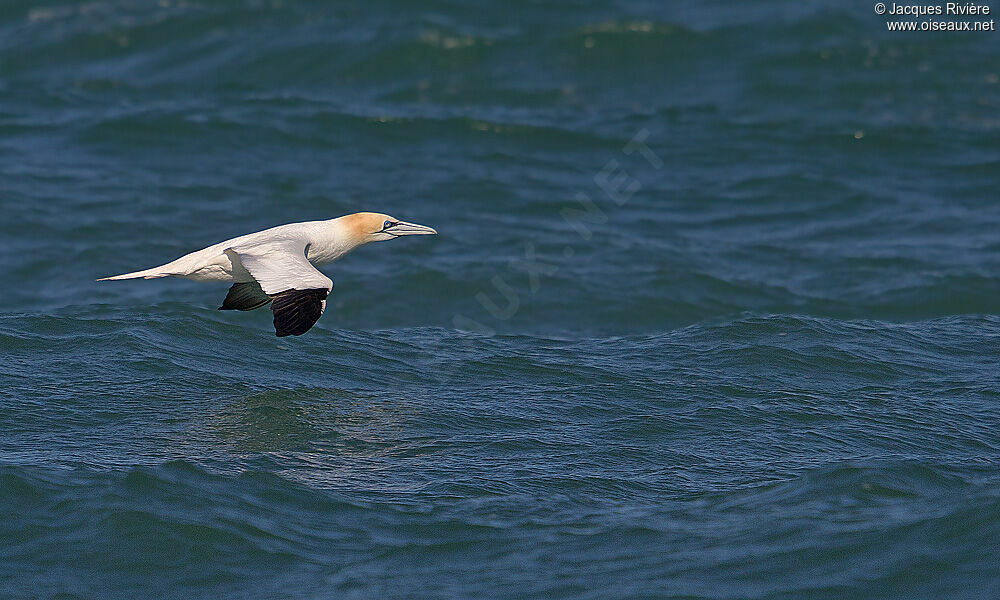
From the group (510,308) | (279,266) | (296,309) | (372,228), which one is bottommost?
(510,308)

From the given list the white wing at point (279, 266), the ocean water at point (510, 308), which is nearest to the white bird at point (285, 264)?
the white wing at point (279, 266)

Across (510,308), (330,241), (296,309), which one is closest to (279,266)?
(296,309)

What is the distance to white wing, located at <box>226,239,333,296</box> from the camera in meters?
9.23

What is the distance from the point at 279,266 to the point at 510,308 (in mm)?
8409

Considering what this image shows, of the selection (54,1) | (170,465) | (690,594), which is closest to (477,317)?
(170,465)

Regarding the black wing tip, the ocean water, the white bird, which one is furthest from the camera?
the white bird

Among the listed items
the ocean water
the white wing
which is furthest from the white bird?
the ocean water

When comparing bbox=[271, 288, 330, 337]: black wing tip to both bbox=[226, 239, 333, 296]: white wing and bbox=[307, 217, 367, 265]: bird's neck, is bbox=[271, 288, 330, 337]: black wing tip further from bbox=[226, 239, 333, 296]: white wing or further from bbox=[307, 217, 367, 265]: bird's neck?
bbox=[307, 217, 367, 265]: bird's neck

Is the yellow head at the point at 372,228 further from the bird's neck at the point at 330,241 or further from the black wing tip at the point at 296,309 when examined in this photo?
the black wing tip at the point at 296,309

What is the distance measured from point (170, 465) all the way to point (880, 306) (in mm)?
11403

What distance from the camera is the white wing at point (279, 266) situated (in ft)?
30.3

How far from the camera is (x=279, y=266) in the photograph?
31.7 ft

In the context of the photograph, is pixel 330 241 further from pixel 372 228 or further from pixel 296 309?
pixel 296 309

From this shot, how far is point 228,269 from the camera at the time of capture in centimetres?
1052
